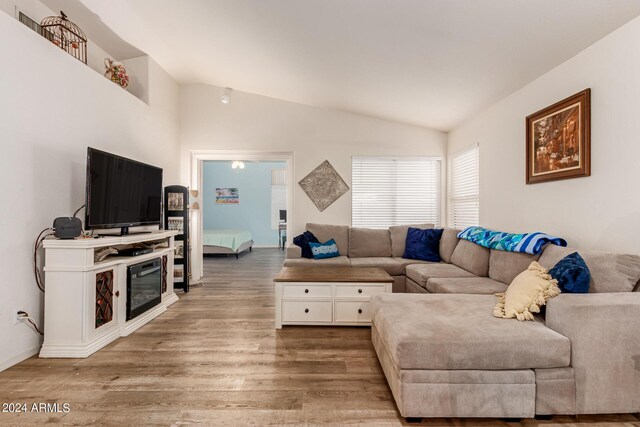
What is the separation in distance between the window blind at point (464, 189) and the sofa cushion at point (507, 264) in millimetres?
1219

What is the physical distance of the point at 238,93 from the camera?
514 cm

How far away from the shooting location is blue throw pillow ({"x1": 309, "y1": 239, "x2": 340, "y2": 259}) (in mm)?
4316

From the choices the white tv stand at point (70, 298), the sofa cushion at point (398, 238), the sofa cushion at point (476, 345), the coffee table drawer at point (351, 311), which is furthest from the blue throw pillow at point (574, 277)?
the white tv stand at point (70, 298)

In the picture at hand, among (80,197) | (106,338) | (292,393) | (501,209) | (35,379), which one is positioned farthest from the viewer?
(501,209)

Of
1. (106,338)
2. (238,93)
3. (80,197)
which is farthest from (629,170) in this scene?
(238,93)

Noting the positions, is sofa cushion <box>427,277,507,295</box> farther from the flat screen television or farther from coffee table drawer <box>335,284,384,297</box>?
the flat screen television

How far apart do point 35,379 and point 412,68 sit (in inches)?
162

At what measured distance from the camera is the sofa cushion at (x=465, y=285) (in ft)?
9.07

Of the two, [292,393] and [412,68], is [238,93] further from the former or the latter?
[292,393]

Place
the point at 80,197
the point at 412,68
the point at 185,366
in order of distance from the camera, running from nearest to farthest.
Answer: the point at 185,366
the point at 80,197
the point at 412,68

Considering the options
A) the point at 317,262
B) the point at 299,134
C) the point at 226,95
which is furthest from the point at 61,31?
the point at 317,262

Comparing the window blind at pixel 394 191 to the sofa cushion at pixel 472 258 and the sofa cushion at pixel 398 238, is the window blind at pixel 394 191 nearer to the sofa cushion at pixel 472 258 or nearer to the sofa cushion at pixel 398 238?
the sofa cushion at pixel 398 238

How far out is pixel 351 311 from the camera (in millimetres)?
3016

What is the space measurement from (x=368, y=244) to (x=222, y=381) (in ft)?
9.95
